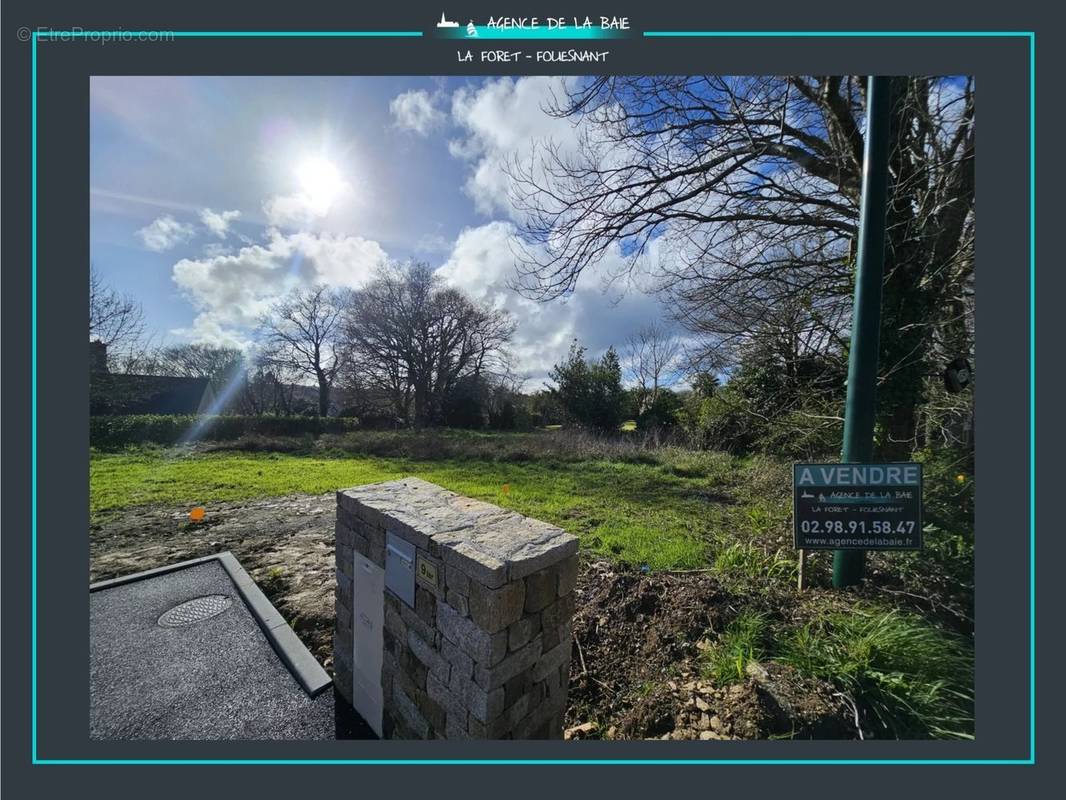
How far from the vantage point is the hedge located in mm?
9984

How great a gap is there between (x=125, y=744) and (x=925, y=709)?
4163mm

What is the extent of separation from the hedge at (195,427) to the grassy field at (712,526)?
0.63 metres

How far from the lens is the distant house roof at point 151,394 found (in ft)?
31.5

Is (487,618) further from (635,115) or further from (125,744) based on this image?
(635,115)

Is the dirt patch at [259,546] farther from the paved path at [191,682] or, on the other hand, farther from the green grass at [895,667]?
the green grass at [895,667]

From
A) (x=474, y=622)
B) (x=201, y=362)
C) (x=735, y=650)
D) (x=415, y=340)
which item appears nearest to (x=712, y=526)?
(x=735, y=650)

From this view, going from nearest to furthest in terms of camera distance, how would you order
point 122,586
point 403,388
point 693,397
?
1. point 122,586
2. point 693,397
3. point 403,388

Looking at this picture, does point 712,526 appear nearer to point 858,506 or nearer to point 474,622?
point 858,506

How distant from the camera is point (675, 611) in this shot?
2818 millimetres

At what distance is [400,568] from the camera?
1.87 metres
